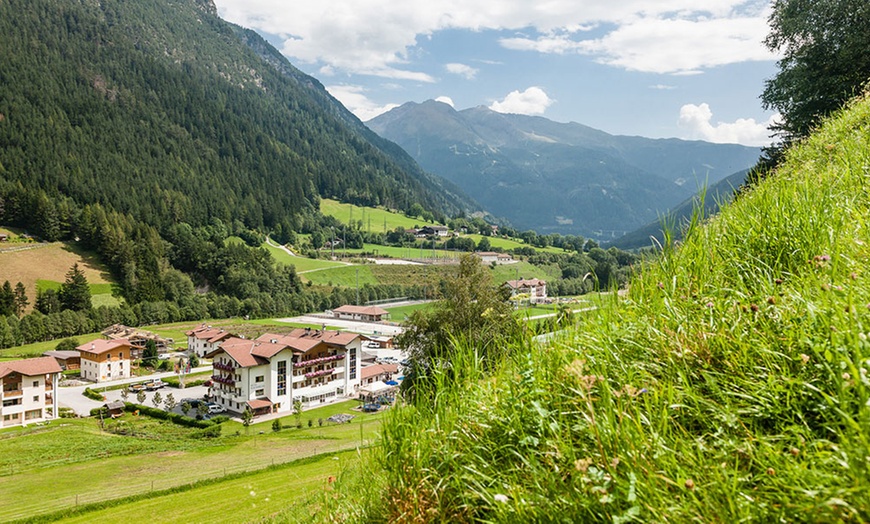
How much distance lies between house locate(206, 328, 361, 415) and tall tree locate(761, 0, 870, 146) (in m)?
47.3

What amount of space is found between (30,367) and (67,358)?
972 inches

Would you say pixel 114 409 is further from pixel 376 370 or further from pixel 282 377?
pixel 376 370

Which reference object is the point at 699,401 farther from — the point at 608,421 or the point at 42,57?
the point at 42,57

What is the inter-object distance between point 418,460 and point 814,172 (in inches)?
178

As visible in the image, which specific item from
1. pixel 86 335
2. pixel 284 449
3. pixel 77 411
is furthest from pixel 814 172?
pixel 86 335

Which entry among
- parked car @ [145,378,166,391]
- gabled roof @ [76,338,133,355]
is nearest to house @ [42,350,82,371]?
gabled roof @ [76,338,133,355]

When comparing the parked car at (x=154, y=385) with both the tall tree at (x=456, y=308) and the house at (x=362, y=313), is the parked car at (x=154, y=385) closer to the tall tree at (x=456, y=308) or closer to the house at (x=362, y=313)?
the house at (x=362, y=313)

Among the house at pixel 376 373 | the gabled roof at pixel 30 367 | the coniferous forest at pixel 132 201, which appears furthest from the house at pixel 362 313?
the gabled roof at pixel 30 367

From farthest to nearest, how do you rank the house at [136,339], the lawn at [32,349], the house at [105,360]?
the house at [136,339]
the lawn at [32,349]
the house at [105,360]

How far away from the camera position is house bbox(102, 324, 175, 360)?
7681cm

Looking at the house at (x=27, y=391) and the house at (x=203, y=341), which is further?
the house at (x=203, y=341)

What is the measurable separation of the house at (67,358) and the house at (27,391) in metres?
23.3

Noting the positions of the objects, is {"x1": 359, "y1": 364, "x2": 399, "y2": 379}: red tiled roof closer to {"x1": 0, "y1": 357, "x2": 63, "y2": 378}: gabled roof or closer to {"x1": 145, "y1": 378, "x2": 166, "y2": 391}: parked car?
{"x1": 145, "y1": 378, "x2": 166, "y2": 391}: parked car

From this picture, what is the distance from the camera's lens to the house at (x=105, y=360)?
66875 millimetres
